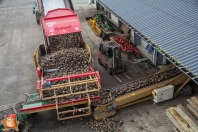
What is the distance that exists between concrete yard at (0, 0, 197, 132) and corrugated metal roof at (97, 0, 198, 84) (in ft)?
10.0

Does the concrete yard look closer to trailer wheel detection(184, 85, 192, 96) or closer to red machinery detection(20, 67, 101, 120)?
trailer wheel detection(184, 85, 192, 96)

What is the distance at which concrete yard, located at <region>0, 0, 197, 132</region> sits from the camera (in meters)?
11.1

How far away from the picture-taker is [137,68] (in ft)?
51.5

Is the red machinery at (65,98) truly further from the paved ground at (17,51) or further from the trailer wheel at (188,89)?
the trailer wheel at (188,89)

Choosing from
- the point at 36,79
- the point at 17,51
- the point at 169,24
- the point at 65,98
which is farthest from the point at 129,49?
the point at 17,51

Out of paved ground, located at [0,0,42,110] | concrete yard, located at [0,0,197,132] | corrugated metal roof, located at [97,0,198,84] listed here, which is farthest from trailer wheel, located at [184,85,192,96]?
paved ground, located at [0,0,42,110]

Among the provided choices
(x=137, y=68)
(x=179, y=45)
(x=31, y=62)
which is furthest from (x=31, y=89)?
(x=179, y=45)

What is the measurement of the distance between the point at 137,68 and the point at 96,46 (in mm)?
4645

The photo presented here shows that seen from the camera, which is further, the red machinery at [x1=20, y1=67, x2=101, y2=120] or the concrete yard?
the concrete yard

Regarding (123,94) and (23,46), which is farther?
(23,46)

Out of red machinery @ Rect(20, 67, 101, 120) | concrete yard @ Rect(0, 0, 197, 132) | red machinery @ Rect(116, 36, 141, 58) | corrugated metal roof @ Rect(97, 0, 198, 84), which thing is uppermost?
corrugated metal roof @ Rect(97, 0, 198, 84)

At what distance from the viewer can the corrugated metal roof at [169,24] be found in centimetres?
1012

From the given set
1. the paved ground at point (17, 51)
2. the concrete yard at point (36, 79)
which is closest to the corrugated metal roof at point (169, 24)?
the concrete yard at point (36, 79)

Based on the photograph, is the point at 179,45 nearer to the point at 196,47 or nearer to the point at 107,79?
the point at 196,47
